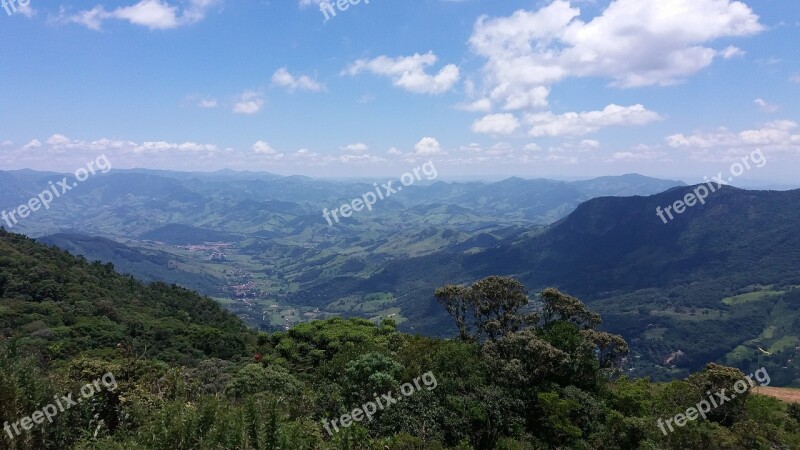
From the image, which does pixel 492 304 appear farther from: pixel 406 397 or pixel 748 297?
pixel 748 297

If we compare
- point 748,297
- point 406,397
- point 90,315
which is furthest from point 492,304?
point 748,297

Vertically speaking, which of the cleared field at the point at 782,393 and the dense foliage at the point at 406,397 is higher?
the dense foliage at the point at 406,397

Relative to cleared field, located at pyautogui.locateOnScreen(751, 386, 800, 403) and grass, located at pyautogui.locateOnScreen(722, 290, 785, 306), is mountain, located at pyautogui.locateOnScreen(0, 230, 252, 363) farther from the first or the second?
grass, located at pyautogui.locateOnScreen(722, 290, 785, 306)

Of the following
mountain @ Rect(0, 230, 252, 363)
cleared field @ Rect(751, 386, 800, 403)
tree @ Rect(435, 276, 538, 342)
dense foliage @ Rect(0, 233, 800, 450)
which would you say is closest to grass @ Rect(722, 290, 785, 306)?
cleared field @ Rect(751, 386, 800, 403)

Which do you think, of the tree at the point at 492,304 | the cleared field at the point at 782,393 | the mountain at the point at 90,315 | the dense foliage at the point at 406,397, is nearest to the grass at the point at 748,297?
the cleared field at the point at 782,393

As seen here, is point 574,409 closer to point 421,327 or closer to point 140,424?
point 140,424

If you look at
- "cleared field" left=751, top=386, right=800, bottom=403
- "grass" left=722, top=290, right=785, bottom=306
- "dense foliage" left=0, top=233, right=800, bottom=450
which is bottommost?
"grass" left=722, top=290, right=785, bottom=306

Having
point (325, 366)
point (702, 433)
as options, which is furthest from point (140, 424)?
point (702, 433)

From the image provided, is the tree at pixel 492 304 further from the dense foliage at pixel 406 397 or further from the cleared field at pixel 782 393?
the cleared field at pixel 782 393
